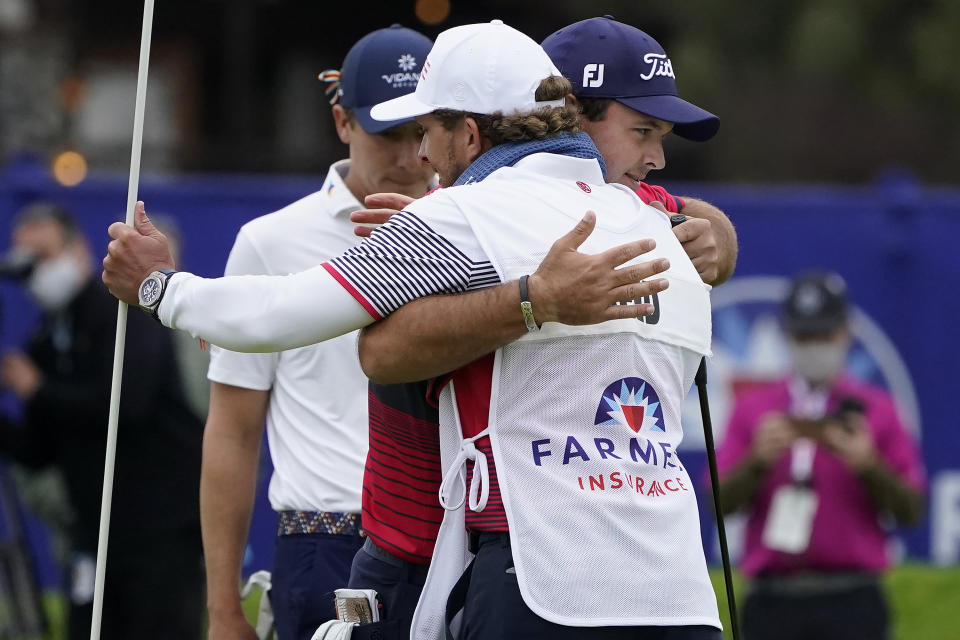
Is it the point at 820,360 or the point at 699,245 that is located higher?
the point at 699,245

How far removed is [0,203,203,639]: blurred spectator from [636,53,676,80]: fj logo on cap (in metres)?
3.63

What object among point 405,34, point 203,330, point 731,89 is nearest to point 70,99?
point 731,89

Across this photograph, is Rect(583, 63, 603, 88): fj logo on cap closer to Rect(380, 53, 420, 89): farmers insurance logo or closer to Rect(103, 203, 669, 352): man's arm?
Rect(103, 203, 669, 352): man's arm

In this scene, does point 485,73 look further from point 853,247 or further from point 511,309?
point 853,247

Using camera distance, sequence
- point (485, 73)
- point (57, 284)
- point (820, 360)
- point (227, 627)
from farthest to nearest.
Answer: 1. point (57, 284)
2. point (820, 360)
3. point (227, 627)
4. point (485, 73)

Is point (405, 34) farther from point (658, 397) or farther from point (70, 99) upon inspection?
point (70, 99)

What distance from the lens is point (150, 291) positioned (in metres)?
A: 3.18

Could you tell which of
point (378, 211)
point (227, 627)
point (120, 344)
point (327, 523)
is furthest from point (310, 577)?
point (378, 211)

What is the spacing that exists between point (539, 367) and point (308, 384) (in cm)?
120

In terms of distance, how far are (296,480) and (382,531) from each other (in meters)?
0.76

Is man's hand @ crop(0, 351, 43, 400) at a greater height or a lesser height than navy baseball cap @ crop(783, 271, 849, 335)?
lesser

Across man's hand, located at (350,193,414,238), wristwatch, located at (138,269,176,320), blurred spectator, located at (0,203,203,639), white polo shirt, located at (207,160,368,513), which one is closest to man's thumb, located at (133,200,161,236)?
wristwatch, located at (138,269,176,320)

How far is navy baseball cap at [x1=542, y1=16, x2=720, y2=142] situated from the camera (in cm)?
342

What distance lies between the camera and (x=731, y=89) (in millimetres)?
18094
